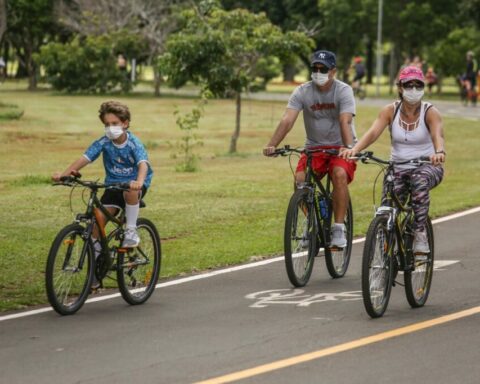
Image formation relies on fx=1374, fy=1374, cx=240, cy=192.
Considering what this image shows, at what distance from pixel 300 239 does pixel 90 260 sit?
1975 mm

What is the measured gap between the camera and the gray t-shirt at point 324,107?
11422 millimetres

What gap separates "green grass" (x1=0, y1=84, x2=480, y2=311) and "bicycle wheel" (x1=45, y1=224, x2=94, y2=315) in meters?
0.73

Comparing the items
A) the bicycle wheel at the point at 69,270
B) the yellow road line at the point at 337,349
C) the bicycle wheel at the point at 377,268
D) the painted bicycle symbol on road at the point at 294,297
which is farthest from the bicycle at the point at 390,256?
the bicycle wheel at the point at 69,270

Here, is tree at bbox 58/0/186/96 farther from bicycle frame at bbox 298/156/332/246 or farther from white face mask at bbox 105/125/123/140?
white face mask at bbox 105/125/123/140

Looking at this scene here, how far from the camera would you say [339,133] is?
37.8 feet

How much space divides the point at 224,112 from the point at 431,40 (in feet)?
88.8

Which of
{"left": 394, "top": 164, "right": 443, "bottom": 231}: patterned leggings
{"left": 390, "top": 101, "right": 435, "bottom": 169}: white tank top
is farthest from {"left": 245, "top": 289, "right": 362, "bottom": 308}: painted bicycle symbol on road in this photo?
{"left": 390, "top": 101, "right": 435, "bottom": 169}: white tank top

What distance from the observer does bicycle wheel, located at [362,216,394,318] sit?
929 cm

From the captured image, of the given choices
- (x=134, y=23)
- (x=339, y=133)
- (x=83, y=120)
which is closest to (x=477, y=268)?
(x=339, y=133)

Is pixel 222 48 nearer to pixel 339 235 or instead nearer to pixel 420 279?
pixel 339 235

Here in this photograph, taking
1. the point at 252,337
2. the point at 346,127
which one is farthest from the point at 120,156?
the point at 346,127

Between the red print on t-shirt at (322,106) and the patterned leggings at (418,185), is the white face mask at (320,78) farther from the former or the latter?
the patterned leggings at (418,185)

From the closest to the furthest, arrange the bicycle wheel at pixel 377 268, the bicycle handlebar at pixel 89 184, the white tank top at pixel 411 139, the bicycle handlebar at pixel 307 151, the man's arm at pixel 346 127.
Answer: the bicycle wheel at pixel 377 268 < the bicycle handlebar at pixel 89 184 < the white tank top at pixel 411 139 < the bicycle handlebar at pixel 307 151 < the man's arm at pixel 346 127

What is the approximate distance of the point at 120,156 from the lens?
10234 mm
